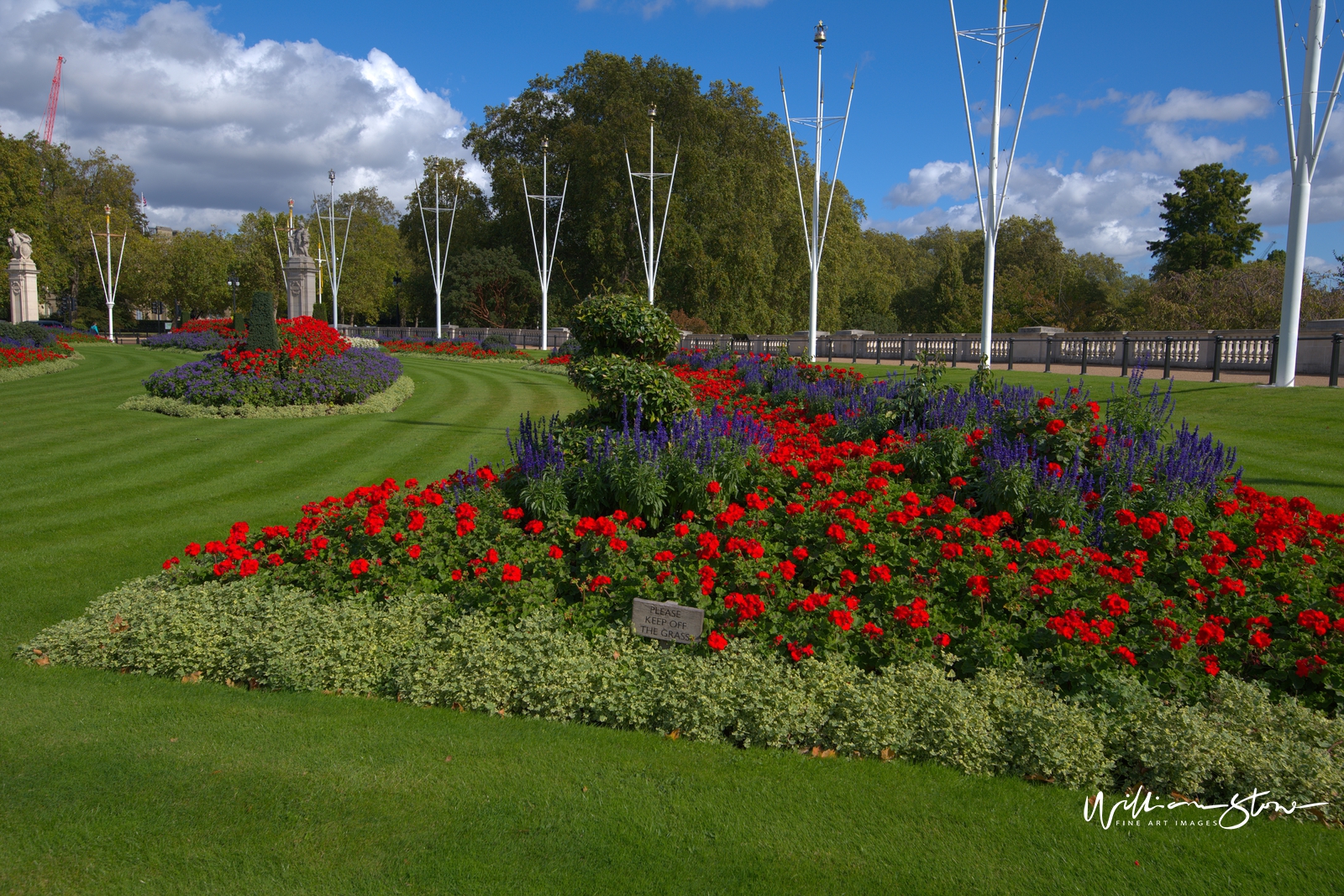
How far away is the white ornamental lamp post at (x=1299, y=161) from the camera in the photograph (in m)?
13.1

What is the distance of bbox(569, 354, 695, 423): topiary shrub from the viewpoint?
7000mm

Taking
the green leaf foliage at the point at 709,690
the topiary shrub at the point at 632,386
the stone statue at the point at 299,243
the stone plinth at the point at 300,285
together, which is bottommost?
the green leaf foliage at the point at 709,690

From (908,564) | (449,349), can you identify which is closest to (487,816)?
(908,564)

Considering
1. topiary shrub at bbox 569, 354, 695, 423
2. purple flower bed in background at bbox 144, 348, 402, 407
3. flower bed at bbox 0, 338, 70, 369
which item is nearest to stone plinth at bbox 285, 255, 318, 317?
flower bed at bbox 0, 338, 70, 369

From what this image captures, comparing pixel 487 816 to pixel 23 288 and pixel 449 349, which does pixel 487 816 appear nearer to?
pixel 449 349

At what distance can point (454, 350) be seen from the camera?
3716 cm

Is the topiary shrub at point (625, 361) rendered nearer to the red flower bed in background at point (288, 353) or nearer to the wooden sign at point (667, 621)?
the wooden sign at point (667, 621)

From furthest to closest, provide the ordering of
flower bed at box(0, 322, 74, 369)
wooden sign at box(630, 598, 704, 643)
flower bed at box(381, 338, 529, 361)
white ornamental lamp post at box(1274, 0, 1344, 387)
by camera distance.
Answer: flower bed at box(381, 338, 529, 361), flower bed at box(0, 322, 74, 369), white ornamental lamp post at box(1274, 0, 1344, 387), wooden sign at box(630, 598, 704, 643)

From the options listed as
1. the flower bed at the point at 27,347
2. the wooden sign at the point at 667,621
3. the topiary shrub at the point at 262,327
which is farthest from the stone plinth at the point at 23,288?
the wooden sign at the point at 667,621

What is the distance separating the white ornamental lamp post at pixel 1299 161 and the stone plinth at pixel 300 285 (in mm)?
33821

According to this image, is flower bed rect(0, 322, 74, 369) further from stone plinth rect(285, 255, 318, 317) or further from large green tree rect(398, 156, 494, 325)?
large green tree rect(398, 156, 494, 325)

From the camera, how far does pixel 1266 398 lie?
1198cm

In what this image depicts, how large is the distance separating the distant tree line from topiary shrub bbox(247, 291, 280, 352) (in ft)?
77.2

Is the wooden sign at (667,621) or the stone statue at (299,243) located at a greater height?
the stone statue at (299,243)
